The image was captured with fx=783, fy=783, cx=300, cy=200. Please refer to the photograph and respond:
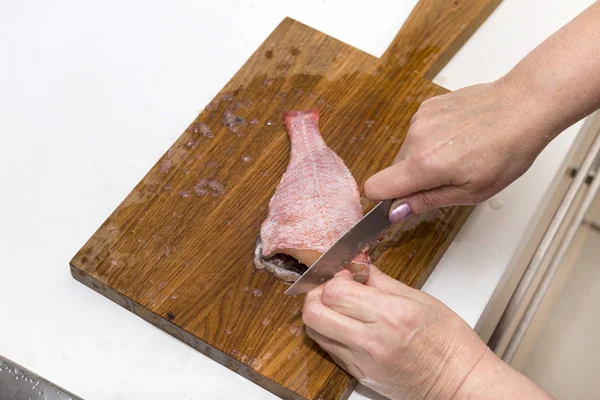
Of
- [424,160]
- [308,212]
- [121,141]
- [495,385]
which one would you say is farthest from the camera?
[121,141]

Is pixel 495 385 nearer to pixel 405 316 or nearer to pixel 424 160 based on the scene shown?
pixel 405 316

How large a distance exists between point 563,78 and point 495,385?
577 millimetres

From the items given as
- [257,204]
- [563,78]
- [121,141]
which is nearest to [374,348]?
[257,204]

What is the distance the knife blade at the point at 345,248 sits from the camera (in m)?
1.51

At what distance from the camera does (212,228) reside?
1.67m

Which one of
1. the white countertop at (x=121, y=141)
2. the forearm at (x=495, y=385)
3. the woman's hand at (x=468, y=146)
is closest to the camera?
the forearm at (x=495, y=385)

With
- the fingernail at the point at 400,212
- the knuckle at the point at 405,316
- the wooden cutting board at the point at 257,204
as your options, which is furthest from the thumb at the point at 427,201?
the knuckle at the point at 405,316

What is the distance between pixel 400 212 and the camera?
1584mm

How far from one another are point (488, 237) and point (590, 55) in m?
0.49

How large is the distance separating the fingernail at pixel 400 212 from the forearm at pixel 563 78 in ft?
0.95

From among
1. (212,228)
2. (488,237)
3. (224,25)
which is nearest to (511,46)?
(488,237)

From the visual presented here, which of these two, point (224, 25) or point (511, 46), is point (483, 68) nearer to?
point (511, 46)

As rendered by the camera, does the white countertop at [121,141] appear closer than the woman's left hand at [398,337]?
No

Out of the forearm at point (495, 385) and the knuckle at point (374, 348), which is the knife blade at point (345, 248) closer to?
the knuckle at point (374, 348)
